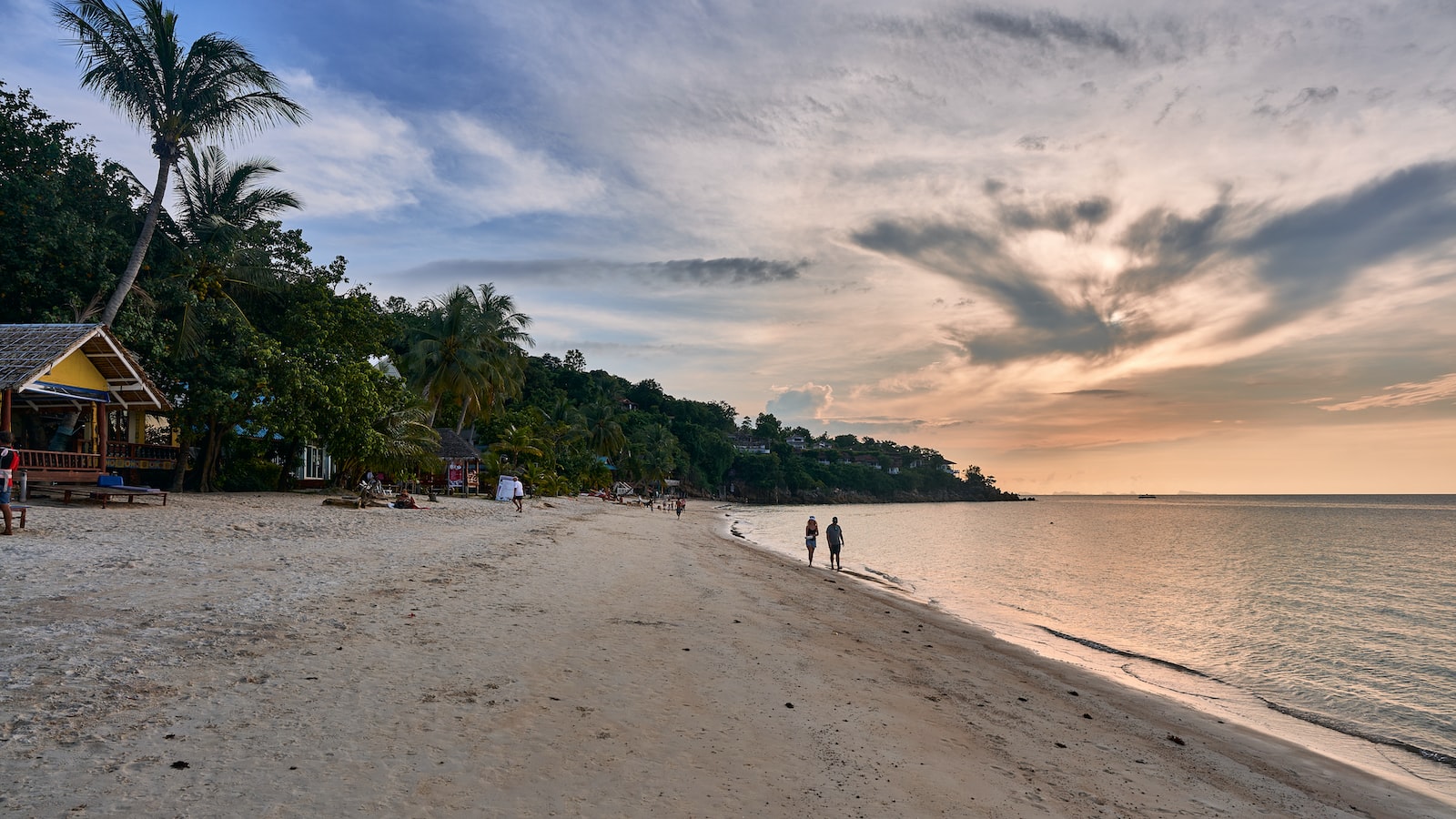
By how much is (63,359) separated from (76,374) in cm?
112

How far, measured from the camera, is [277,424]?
21.3 meters

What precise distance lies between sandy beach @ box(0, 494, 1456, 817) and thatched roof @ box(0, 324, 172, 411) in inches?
243

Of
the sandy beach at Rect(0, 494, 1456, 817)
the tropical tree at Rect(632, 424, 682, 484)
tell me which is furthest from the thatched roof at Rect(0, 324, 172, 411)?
the tropical tree at Rect(632, 424, 682, 484)

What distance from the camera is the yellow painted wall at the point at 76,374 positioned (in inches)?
627

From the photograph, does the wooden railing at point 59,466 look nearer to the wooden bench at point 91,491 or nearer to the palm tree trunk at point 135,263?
the wooden bench at point 91,491

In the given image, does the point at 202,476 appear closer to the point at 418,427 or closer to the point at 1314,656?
the point at 418,427

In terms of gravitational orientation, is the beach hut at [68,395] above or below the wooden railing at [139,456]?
above

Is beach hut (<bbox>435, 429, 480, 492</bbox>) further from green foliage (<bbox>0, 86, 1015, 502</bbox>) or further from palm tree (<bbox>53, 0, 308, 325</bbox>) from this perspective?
palm tree (<bbox>53, 0, 308, 325</bbox>)

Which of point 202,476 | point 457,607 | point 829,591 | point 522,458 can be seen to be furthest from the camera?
point 522,458

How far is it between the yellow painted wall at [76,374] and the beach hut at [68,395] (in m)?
0.02

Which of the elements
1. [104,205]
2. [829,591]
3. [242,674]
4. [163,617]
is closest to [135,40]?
[104,205]

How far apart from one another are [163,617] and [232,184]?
2263 cm

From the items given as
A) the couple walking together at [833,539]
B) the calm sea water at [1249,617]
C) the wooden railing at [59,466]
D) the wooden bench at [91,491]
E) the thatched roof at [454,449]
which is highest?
the thatched roof at [454,449]

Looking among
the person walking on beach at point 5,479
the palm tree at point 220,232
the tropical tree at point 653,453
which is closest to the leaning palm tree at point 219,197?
the palm tree at point 220,232
